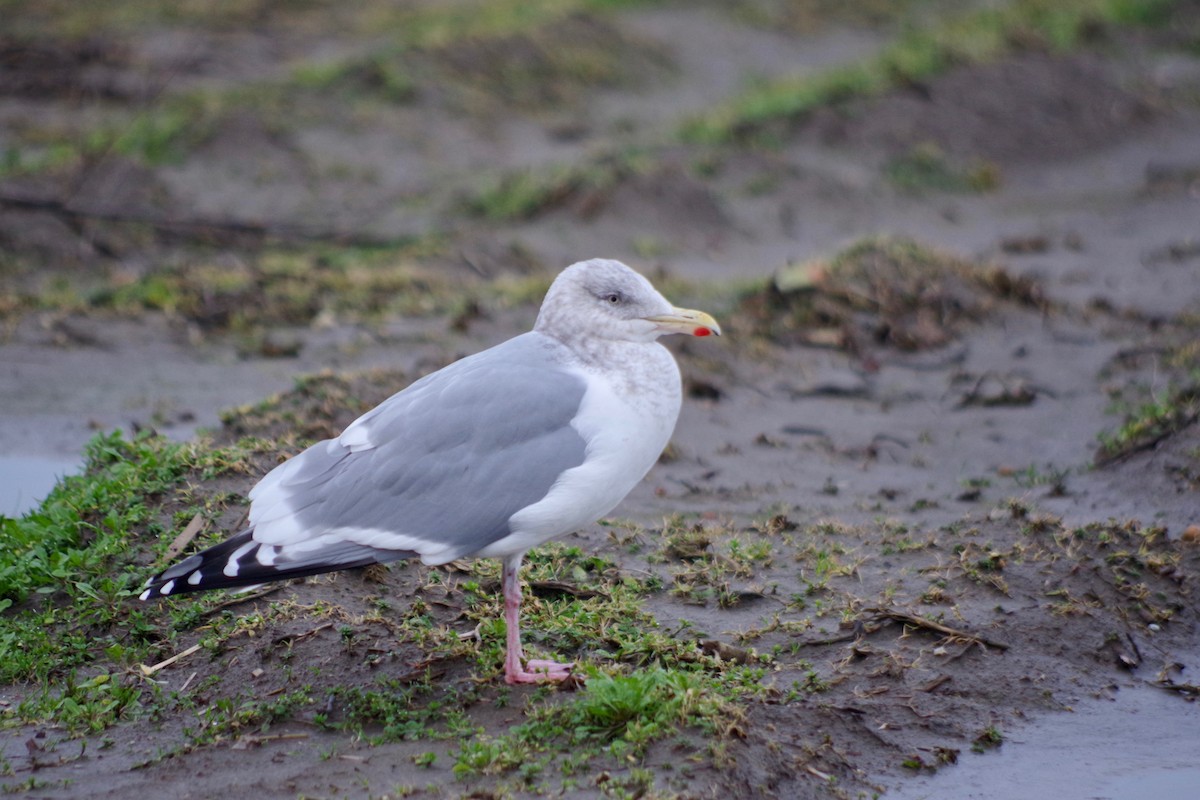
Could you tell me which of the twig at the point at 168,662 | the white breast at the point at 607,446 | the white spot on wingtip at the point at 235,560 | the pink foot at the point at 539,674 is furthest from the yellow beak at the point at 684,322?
the twig at the point at 168,662

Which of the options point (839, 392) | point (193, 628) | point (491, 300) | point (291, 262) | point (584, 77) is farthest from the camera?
point (584, 77)

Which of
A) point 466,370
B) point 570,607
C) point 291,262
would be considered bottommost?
point 291,262

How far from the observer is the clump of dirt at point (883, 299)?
7520 mm

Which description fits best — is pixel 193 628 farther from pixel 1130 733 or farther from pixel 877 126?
pixel 877 126

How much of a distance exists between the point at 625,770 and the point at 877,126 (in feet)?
27.3

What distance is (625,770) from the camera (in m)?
3.67

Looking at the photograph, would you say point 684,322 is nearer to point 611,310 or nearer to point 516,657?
point 611,310

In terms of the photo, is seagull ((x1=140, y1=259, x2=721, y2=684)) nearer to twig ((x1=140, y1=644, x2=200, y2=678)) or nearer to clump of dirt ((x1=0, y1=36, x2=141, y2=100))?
twig ((x1=140, y1=644, x2=200, y2=678))

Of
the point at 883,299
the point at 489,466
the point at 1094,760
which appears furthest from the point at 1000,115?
the point at 489,466

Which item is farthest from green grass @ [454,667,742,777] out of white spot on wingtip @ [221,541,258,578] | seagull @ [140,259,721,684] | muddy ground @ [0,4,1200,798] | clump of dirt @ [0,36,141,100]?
clump of dirt @ [0,36,141,100]

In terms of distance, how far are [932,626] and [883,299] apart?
11.5ft

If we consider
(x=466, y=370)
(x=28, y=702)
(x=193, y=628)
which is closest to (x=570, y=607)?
(x=466, y=370)

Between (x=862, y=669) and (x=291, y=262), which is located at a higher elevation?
(x=862, y=669)

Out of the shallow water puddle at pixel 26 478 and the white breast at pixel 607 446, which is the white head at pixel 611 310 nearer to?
the white breast at pixel 607 446
